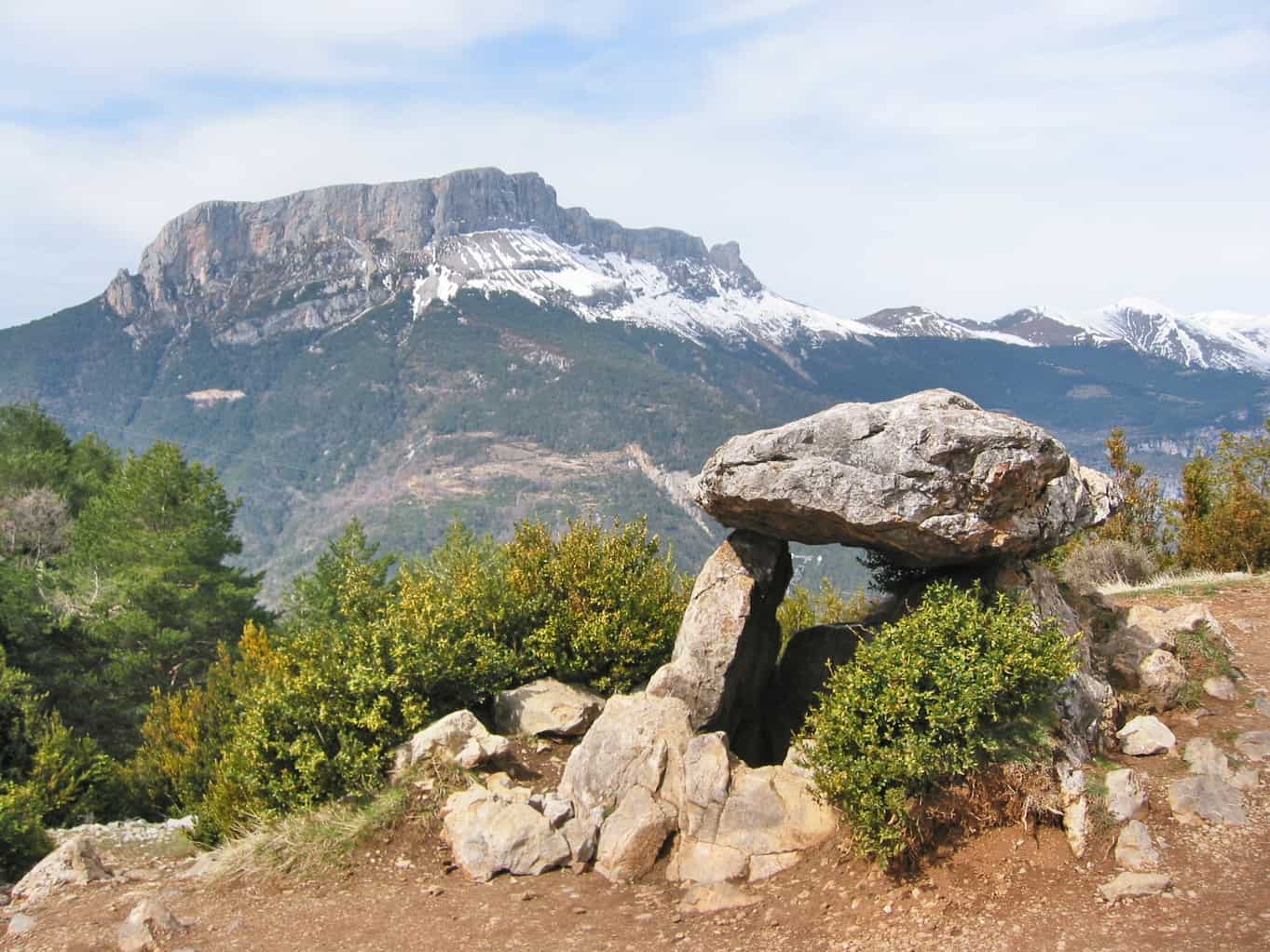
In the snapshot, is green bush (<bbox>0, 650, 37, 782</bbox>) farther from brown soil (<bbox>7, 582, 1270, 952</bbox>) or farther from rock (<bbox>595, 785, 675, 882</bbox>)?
rock (<bbox>595, 785, 675, 882</bbox>)

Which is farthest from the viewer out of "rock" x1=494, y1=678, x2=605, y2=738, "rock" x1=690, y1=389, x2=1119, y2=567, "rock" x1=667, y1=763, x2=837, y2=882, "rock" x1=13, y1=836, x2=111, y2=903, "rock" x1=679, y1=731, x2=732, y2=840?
"rock" x1=494, y1=678, x2=605, y2=738

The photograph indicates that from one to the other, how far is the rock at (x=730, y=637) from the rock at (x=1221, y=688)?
649cm

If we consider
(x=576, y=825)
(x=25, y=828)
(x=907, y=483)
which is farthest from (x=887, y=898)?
(x=25, y=828)

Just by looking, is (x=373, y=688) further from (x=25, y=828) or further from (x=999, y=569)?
(x=999, y=569)

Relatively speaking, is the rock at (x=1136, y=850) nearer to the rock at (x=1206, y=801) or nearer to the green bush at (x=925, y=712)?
the rock at (x=1206, y=801)

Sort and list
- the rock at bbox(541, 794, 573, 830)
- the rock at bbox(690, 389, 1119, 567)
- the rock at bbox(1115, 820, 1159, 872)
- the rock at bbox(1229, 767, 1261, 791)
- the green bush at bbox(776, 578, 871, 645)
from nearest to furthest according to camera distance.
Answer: the rock at bbox(1115, 820, 1159, 872), the rock at bbox(1229, 767, 1261, 791), the rock at bbox(541, 794, 573, 830), the rock at bbox(690, 389, 1119, 567), the green bush at bbox(776, 578, 871, 645)

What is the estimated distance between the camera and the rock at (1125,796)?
35.4 ft

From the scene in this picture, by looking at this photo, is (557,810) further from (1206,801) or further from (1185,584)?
(1185,584)

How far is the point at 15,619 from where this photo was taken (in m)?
30.7

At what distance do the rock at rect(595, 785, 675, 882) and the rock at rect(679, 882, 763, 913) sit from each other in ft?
2.56

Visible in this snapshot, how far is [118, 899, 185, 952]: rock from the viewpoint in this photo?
1095cm

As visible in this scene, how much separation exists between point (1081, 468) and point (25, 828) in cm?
1737

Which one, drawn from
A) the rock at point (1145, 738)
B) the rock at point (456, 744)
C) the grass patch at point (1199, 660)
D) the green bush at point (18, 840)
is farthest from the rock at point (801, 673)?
the green bush at point (18, 840)

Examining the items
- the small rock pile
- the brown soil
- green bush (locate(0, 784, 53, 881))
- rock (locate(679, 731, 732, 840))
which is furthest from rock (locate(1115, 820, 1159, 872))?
green bush (locate(0, 784, 53, 881))
